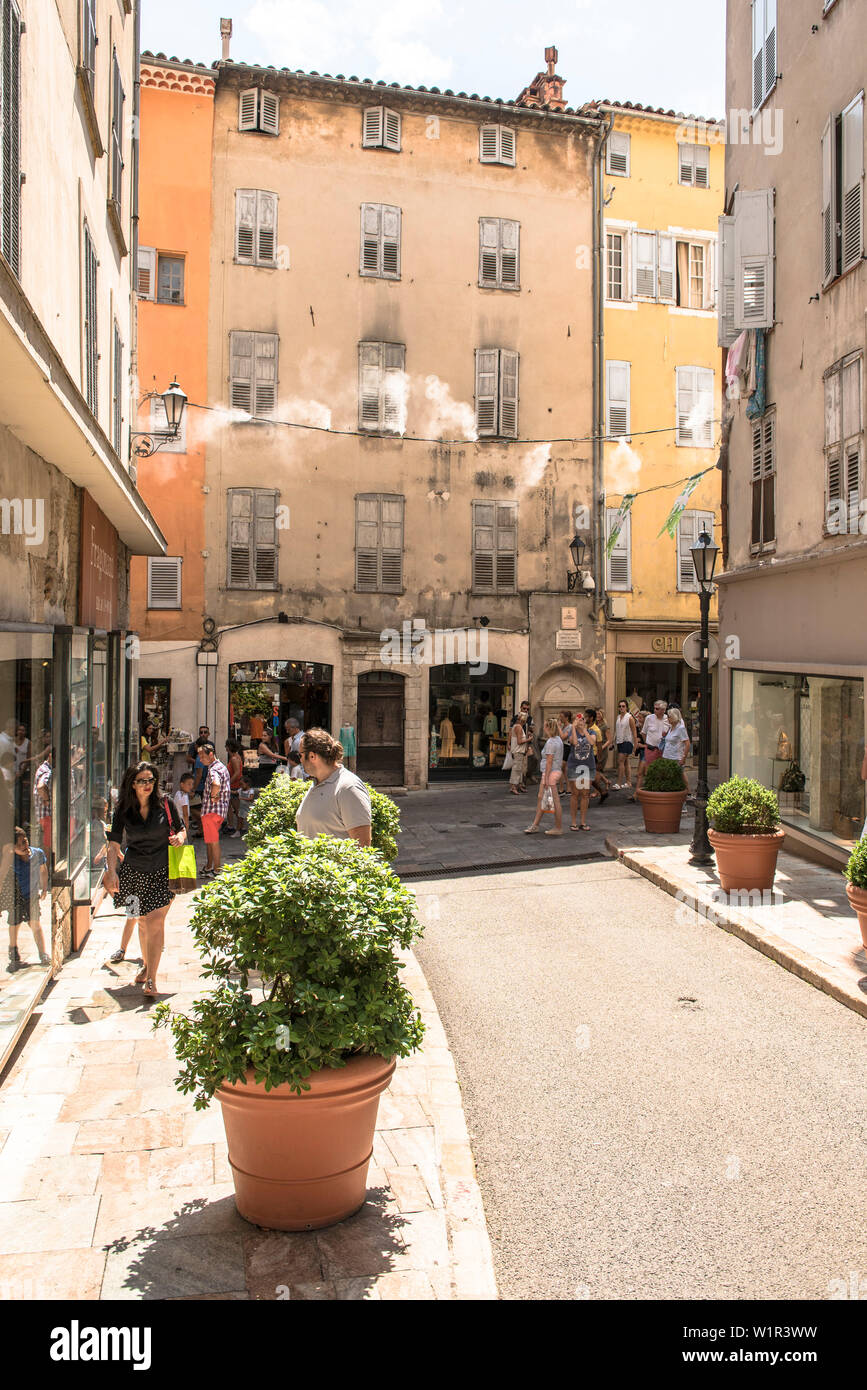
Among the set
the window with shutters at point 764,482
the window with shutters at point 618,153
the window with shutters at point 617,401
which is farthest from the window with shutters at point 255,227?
the window with shutters at point 764,482

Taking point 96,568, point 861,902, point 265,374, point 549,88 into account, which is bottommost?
point 861,902

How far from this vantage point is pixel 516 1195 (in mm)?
5215

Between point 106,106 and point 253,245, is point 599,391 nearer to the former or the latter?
point 253,245

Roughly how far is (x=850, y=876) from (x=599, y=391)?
19.5 metres

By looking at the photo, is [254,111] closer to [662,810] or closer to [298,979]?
[662,810]

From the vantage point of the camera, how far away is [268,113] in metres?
23.8

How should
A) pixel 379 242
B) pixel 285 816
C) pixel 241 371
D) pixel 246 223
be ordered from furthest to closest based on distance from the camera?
pixel 379 242 → pixel 246 223 → pixel 241 371 → pixel 285 816

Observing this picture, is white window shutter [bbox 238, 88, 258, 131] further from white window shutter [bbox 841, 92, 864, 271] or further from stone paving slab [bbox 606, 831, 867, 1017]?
stone paving slab [bbox 606, 831, 867, 1017]

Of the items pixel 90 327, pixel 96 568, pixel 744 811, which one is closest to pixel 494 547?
pixel 96 568

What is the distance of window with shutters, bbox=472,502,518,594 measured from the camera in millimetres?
25125

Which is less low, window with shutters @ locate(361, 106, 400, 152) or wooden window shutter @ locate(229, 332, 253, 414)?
window with shutters @ locate(361, 106, 400, 152)

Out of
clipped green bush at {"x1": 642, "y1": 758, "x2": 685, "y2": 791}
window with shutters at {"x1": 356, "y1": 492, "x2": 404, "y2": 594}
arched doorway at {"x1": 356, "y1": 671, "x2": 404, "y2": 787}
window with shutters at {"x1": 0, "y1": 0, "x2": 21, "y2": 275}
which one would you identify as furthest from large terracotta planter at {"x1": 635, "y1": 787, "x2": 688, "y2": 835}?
window with shutters at {"x1": 0, "y1": 0, "x2": 21, "y2": 275}

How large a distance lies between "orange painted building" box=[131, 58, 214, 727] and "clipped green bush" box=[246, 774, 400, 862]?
12756 mm

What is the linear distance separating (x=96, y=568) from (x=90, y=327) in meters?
2.48
